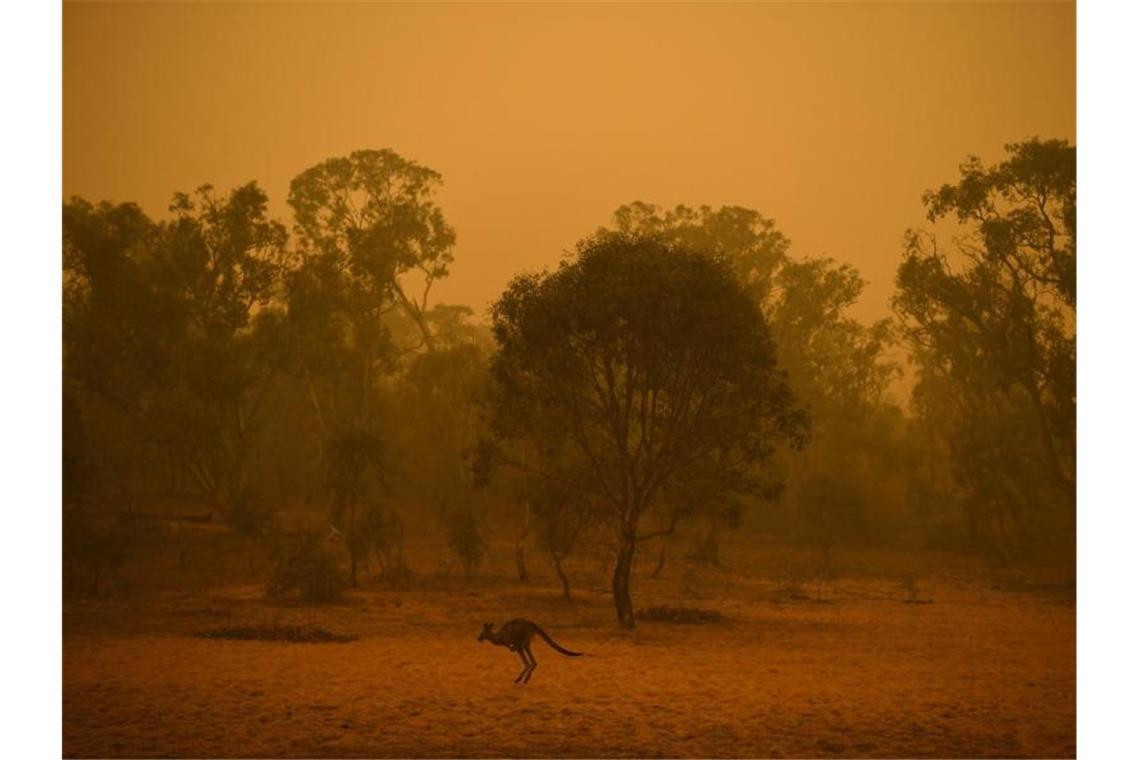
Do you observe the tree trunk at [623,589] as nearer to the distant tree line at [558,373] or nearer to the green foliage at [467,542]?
the distant tree line at [558,373]

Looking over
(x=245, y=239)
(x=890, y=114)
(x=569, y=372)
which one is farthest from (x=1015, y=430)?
(x=245, y=239)

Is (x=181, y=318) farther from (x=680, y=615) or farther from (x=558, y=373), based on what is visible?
(x=680, y=615)

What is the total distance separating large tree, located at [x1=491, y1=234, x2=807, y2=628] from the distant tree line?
0.14ft

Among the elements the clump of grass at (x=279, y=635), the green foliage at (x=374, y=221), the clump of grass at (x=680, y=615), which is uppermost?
the green foliage at (x=374, y=221)

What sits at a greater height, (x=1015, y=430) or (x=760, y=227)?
(x=760, y=227)

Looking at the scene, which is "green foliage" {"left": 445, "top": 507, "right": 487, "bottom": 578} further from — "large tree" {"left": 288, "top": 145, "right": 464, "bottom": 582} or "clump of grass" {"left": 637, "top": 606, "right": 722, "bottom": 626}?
"large tree" {"left": 288, "top": 145, "right": 464, "bottom": 582}

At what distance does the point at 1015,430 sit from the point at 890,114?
10.7 metres

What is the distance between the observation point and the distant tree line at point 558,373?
13875mm

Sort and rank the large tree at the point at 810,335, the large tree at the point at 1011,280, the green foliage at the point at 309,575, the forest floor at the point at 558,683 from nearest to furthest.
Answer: the forest floor at the point at 558,683 → the green foliage at the point at 309,575 → the large tree at the point at 1011,280 → the large tree at the point at 810,335

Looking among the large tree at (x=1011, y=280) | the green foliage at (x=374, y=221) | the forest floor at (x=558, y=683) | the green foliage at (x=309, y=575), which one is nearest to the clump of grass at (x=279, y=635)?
the forest floor at (x=558, y=683)

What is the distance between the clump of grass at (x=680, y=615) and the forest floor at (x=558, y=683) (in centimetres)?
48
